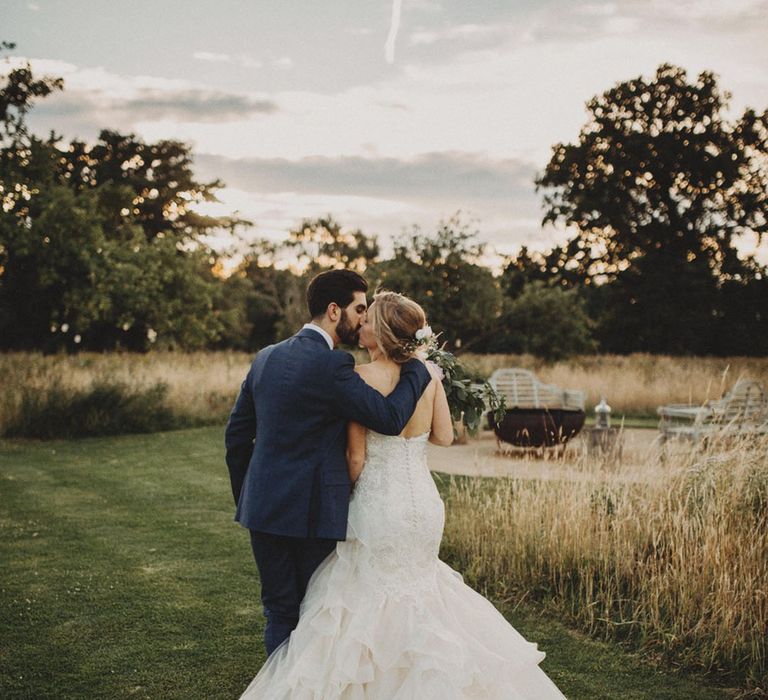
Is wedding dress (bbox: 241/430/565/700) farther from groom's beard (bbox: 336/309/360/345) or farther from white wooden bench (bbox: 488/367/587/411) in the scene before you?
white wooden bench (bbox: 488/367/587/411)

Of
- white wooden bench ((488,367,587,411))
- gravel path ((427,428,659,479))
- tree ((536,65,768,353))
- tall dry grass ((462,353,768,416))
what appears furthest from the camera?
tree ((536,65,768,353))

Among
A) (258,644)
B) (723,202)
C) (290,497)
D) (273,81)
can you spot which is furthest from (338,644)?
(723,202)

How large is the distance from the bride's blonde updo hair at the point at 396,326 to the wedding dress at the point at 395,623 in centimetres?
A: 38

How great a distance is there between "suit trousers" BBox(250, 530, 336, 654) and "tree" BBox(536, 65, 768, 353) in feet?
101

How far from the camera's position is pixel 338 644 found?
120 inches

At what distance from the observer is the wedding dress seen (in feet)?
9.79

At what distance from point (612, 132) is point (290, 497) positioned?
34.7 meters

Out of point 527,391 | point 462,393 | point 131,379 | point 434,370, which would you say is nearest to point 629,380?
point 527,391

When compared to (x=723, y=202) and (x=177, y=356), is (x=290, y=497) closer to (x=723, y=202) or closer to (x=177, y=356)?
(x=177, y=356)

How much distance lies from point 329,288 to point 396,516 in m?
0.97

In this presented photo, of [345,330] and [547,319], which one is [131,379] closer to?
[547,319]

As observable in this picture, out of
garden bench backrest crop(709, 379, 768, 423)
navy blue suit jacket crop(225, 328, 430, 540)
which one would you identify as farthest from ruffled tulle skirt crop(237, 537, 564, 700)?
garden bench backrest crop(709, 379, 768, 423)

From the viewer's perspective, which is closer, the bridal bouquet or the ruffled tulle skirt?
the ruffled tulle skirt

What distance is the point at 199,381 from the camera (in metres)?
15.8
